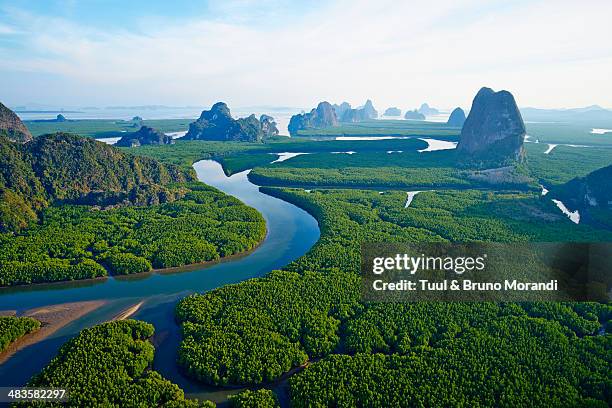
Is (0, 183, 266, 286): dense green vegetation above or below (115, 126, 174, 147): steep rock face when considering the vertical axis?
below

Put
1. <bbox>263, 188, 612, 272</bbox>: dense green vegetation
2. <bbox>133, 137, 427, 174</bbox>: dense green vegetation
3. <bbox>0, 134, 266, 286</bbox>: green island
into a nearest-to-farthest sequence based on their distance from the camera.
Result: <bbox>0, 134, 266, 286</bbox>: green island, <bbox>263, 188, 612, 272</bbox>: dense green vegetation, <bbox>133, 137, 427, 174</bbox>: dense green vegetation

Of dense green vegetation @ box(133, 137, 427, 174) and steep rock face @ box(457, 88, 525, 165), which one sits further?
dense green vegetation @ box(133, 137, 427, 174)

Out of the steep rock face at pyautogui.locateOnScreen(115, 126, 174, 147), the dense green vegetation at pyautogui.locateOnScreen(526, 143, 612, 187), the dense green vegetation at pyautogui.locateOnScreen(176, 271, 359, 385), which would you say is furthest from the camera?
the steep rock face at pyautogui.locateOnScreen(115, 126, 174, 147)

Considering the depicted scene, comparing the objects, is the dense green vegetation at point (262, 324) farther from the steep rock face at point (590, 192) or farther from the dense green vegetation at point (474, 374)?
the steep rock face at point (590, 192)

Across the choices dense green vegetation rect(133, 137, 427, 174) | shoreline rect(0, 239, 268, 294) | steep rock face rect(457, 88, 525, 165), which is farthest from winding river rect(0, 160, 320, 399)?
steep rock face rect(457, 88, 525, 165)

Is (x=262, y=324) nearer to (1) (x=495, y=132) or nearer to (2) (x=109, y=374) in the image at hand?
(2) (x=109, y=374)

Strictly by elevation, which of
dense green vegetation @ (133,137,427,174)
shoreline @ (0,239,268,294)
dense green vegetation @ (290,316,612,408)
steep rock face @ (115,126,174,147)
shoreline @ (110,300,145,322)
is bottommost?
shoreline @ (110,300,145,322)

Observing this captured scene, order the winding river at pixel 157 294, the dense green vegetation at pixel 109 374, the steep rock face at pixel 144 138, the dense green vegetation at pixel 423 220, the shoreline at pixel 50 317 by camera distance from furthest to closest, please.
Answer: the steep rock face at pixel 144 138 < the dense green vegetation at pixel 423 220 < the shoreline at pixel 50 317 < the winding river at pixel 157 294 < the dense green vegetation at pixel 109 374

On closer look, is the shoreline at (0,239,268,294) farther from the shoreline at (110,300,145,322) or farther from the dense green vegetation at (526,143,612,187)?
the dense green vegetation at (526,143,612,187)

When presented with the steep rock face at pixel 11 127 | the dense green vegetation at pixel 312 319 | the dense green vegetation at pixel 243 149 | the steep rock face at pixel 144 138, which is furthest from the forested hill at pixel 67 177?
the steep rock face at pixel 144 138
